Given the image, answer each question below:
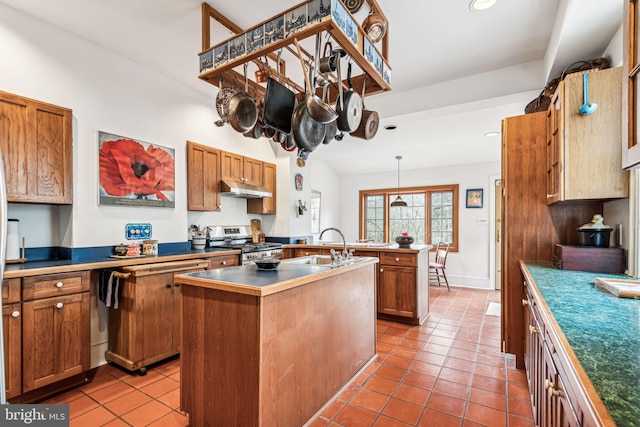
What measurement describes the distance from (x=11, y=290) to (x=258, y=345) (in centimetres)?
172

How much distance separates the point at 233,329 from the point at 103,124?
240 cm

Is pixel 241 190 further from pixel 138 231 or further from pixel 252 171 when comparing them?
pixel 138 231

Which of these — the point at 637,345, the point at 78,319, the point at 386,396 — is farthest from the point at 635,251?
the point at 78,319

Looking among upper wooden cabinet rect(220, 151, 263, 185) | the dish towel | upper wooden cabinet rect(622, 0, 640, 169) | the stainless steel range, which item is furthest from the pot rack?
the stainless steel range

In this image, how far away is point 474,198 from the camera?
584cm

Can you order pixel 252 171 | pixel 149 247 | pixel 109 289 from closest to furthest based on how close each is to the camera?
pixel 109 289
pixel 149 247
pixel 252 171

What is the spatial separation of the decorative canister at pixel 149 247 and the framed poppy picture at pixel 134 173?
→ 15.2 inches

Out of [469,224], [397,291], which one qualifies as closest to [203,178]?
[397,291]

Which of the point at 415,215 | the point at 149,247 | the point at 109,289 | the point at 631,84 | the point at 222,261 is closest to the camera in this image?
the point at 631,84

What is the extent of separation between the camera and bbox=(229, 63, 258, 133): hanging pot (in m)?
2.01

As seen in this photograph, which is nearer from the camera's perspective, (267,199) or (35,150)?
(35,150)

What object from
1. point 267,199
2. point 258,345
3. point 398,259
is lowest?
point 258,345

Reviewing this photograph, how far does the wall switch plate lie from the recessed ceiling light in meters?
3.39

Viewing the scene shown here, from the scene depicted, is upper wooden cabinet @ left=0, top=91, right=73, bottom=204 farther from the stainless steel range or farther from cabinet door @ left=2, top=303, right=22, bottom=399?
the stainless steel range
